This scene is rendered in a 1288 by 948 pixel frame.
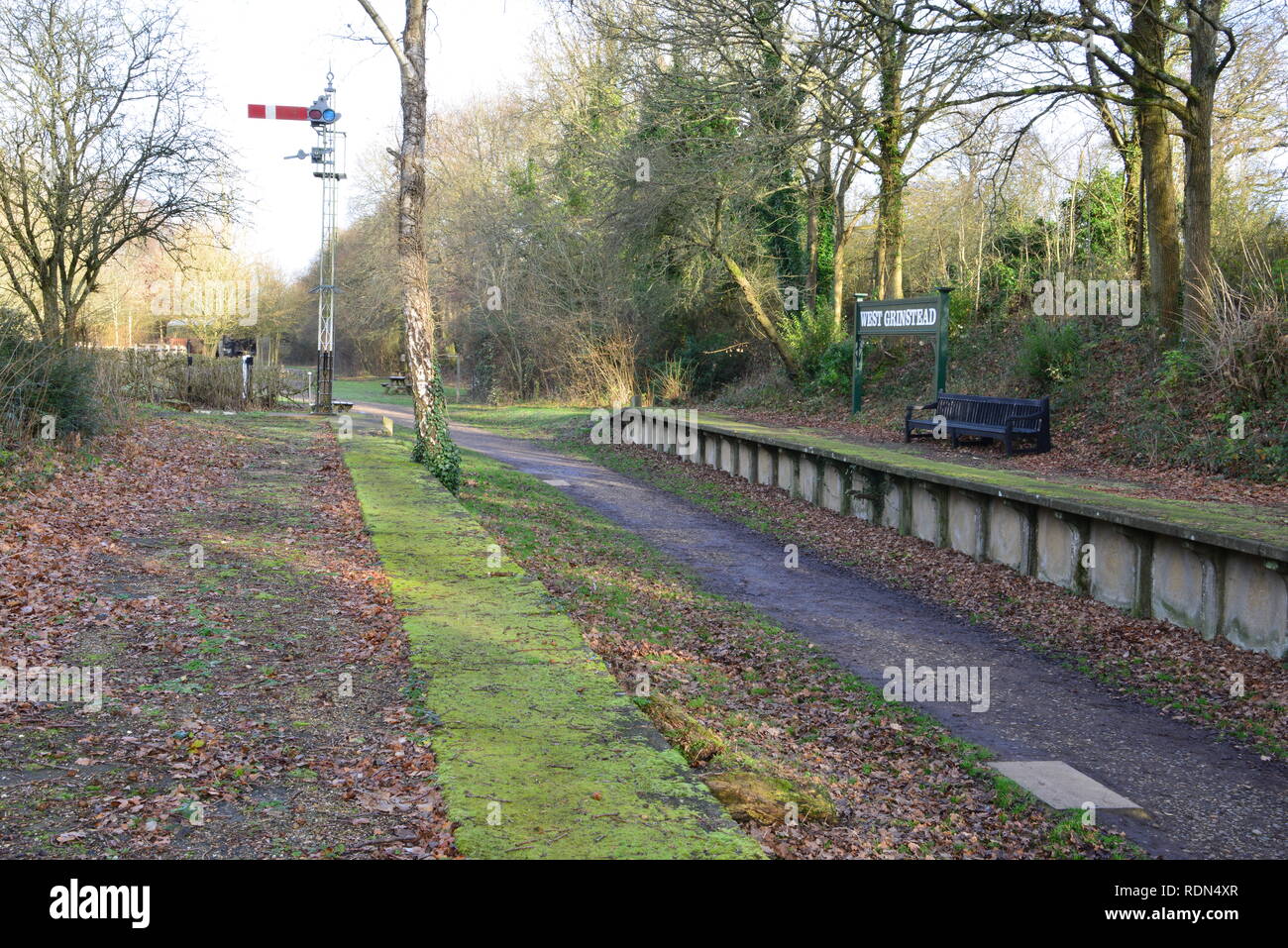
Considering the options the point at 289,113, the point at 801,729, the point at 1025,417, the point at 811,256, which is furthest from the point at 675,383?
the point at 801,729

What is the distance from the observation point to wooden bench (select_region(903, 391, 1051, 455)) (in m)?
15.1

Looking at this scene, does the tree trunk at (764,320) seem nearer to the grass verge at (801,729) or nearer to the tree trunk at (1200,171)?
the tree trunk at (1200,171)

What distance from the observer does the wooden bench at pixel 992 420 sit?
15055 millimetres

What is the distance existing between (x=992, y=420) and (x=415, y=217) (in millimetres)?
9181

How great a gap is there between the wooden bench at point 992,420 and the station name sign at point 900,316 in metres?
1.59

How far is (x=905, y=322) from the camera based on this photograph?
63.4 feet

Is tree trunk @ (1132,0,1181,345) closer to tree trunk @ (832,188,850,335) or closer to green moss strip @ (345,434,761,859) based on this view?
tree trunk @ (832,188,850,335)

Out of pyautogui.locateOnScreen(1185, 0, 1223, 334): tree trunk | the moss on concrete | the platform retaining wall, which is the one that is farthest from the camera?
pyautogui.locateOnScreen(1185, 0, 1223, 334): tree trunk

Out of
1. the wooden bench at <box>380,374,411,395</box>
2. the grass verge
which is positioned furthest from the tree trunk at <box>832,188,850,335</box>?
the wooden bench at <box>380,374,411,395</box>

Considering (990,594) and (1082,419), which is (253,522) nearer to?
(990,594)

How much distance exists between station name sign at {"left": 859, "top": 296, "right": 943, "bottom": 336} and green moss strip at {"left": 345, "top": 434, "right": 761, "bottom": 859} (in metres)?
11.9

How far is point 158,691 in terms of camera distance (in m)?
5.50
